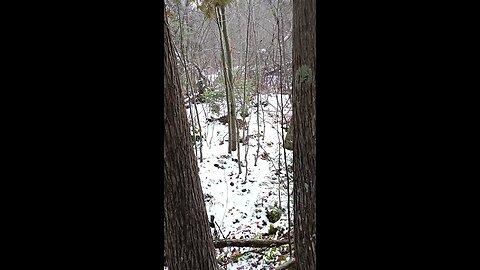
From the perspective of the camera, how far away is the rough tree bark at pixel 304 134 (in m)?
1.43

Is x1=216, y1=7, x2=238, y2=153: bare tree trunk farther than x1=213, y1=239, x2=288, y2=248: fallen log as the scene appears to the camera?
Yes

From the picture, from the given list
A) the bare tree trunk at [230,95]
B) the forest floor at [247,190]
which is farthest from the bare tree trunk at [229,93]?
the forest floor at [247,190]

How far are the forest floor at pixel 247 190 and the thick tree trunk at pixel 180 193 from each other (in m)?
1.52

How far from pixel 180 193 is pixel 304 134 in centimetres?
56

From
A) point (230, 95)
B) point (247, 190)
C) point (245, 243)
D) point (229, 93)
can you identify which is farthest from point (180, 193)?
point (229, 93)

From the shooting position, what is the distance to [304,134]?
1490 millimetres

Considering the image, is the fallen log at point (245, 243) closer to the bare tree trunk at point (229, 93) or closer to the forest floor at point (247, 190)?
the forest floor at point (247, 190)

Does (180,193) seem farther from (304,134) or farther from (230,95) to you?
(230,95)

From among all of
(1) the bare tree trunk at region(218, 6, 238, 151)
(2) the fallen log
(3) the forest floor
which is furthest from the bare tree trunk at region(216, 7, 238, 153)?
(2) the fallen log

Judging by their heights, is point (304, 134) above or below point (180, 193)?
above

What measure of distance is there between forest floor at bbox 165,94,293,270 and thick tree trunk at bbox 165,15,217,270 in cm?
152

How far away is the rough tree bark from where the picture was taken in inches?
56.1

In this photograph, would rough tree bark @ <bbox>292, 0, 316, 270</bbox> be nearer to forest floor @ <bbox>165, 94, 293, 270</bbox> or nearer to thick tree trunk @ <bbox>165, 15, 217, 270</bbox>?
thick tree trunk @ <bbox>165, 15, 217, 270</bbox>
